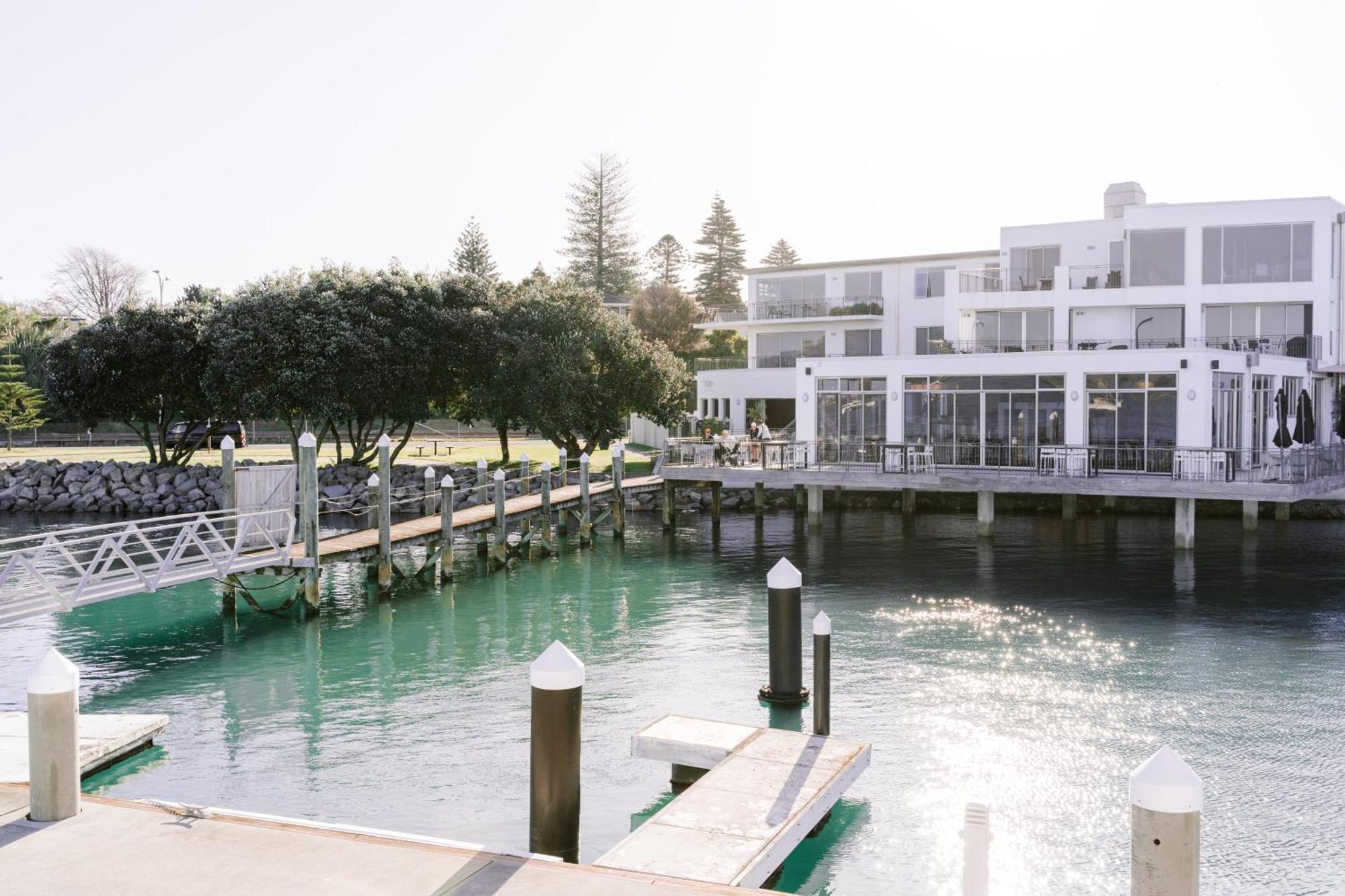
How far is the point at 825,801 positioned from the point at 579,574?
19.6 meters

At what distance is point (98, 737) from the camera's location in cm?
1376

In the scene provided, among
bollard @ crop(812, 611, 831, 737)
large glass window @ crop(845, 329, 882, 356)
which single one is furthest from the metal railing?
bollard @ crop(812, 611, 831, 737)

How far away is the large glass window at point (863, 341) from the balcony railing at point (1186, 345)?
1049 cm

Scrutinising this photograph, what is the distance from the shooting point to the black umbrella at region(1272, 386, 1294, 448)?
121 feet

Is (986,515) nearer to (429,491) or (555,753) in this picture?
(429,491)

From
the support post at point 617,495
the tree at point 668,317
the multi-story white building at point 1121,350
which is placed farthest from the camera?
the tree at point 668,317

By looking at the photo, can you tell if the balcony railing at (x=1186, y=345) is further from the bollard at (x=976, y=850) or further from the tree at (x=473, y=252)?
the tree at (x=473, y=252)

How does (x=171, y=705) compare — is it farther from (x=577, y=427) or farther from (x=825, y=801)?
(x=577, y=427)

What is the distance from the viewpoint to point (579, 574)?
30.2 m

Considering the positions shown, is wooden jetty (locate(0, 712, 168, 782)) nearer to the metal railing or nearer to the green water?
the green water

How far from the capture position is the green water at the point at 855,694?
12.3m

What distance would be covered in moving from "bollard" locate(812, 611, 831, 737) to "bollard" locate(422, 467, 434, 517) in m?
18.5

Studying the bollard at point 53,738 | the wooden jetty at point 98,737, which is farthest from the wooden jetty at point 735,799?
the wooden jetty at point 98,737

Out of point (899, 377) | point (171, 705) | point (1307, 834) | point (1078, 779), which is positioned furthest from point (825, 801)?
point (899, 377)
